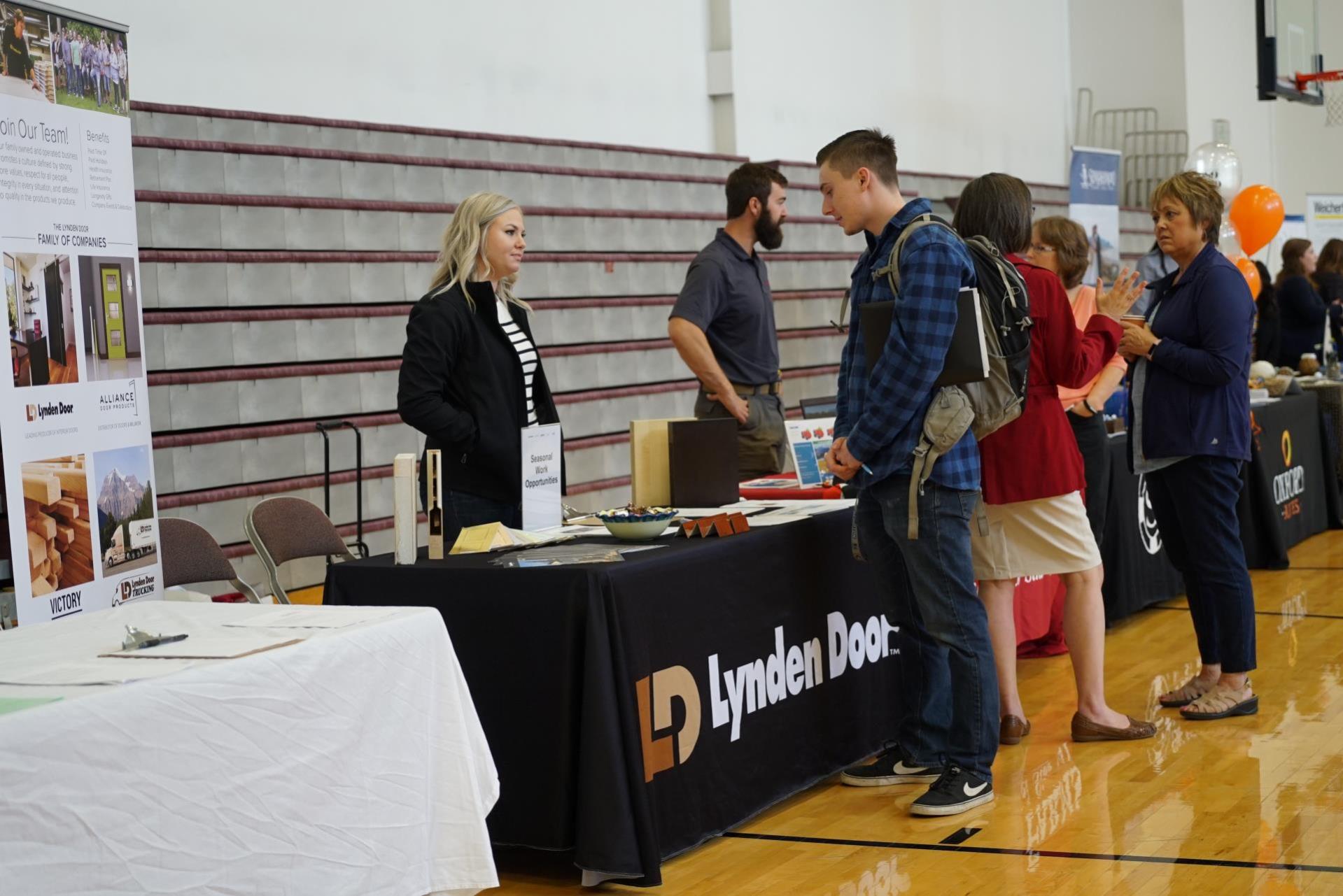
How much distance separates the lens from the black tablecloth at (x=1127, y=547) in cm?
508

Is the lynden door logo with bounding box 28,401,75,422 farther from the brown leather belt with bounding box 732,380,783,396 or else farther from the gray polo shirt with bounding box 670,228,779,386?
the brown leather belt with bounding box 732,380,783,396

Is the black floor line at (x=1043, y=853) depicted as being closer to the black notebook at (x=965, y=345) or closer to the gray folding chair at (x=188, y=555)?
the black notebook at (x=965, y=345)

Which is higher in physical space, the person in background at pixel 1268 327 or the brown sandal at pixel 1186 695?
the person in background at pixel 1268 327

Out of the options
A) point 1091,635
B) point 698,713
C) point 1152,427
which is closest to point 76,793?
point 698,713

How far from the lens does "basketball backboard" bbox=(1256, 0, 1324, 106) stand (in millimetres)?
11344

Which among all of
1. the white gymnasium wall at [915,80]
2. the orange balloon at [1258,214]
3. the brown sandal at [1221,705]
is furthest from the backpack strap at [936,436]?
the orange balloon at [1258,214]

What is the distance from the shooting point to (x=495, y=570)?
276 centimetres

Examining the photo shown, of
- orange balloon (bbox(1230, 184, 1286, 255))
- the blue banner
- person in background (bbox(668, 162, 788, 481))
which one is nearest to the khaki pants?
person in background (bbox(668, 162, 788, 481))

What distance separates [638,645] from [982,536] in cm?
110

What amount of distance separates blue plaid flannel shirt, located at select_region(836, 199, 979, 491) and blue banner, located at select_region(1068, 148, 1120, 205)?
949 centimetres

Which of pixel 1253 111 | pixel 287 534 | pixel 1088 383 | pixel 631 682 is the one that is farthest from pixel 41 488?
pixel 1253 111

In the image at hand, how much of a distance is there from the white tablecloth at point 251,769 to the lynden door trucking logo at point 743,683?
0.63m

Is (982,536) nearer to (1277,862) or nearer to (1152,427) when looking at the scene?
(1152,427)

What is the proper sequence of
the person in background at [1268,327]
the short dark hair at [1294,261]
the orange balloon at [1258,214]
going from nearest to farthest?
the person in background at [1268,327] < the short dark hair at [1294,261] < the orange balloon at [1258,214]
